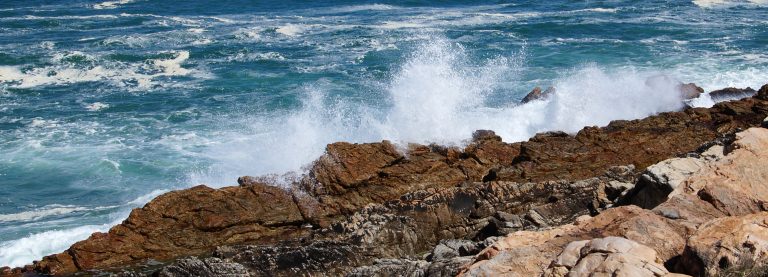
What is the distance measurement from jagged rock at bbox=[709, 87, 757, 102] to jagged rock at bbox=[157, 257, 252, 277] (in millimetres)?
18612

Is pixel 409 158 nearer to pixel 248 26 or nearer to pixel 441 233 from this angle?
pixel 441 233

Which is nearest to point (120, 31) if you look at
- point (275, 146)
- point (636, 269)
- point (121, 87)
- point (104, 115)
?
point (121, 87)

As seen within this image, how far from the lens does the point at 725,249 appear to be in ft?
27.8

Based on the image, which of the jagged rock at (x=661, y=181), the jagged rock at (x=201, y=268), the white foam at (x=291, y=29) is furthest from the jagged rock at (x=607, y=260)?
the white foam at (x=291, y=29)

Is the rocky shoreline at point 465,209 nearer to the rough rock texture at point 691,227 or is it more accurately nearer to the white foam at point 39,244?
the rough rock texture at point 691,227

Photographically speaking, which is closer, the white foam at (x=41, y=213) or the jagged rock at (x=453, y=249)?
the jagged rock at (x=453, y=249)

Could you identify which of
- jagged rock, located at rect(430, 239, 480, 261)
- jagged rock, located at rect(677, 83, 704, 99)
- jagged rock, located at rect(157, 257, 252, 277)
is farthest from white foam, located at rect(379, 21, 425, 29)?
jagged rock, located at rect(157, 257, 252, 277)

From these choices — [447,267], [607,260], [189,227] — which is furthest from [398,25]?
[607,260]

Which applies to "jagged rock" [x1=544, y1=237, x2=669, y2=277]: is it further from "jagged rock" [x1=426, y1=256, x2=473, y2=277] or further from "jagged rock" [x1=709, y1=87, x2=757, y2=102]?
"jagged rock" [x1=709, y1=87, x2=757, y2=102]

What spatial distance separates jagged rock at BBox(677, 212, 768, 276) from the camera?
8336 mm

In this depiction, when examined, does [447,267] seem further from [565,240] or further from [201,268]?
[201,268]

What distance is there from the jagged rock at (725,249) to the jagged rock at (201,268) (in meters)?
7.36

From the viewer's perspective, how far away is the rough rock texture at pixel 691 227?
28.2ft

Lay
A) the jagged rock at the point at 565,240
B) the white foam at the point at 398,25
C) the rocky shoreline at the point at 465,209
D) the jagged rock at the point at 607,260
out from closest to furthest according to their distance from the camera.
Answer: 1. the jagged rock at the point at 607,260
2. the jagged rock at the point at 565,240
3. the rocky shoreline at the point at 465,209
4. the white foam at the point at 398,25
